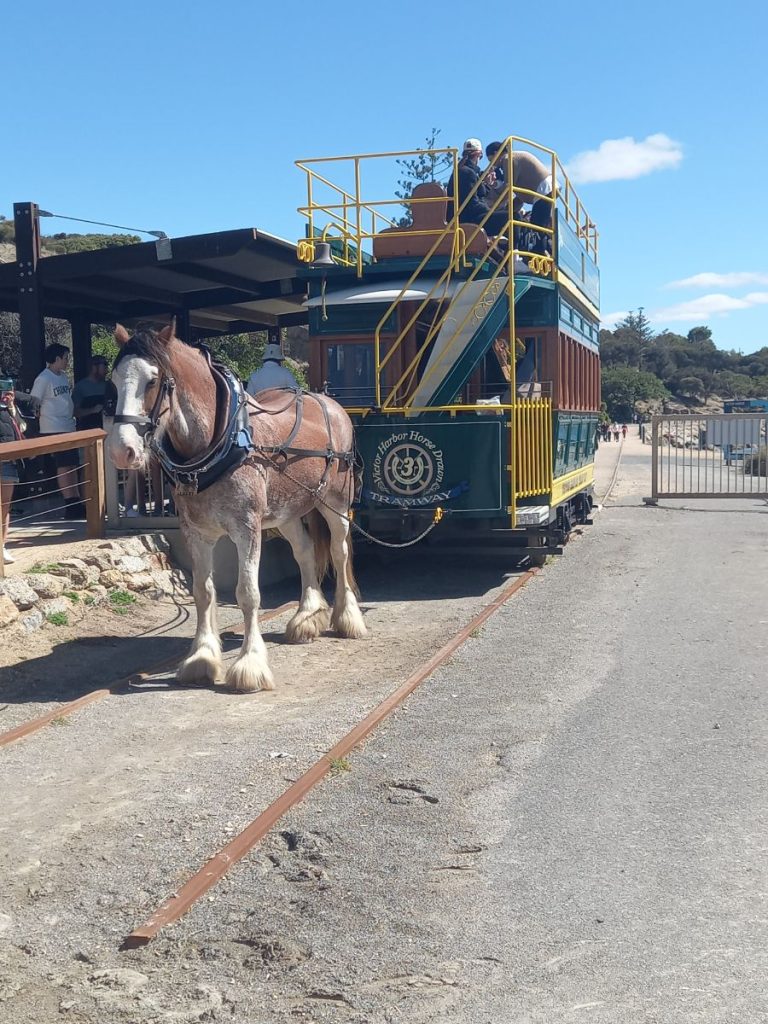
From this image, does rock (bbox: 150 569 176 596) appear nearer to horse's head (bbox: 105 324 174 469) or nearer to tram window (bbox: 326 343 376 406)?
tram window (bbox: 326 343 376 406)

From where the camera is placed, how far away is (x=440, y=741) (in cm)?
600

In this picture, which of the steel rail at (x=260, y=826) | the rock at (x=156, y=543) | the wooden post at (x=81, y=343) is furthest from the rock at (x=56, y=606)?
the wooden post at (x=81, y=343)

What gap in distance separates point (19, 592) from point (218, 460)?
2.42 metres

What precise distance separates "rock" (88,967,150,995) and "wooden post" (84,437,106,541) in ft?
23.5

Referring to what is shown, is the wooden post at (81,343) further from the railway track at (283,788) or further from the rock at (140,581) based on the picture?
the railway track at (283,788)

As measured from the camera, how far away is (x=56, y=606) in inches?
348

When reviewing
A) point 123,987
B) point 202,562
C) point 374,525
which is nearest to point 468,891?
point 123,987

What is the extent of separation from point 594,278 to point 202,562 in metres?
11.0

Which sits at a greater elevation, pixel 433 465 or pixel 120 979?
pixel 433 465

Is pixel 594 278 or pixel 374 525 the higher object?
pixel 594 278

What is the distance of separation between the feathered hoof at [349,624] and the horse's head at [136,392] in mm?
2882

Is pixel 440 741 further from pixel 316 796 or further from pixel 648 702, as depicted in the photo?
pixel 648 702

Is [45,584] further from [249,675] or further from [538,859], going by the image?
[538,859]

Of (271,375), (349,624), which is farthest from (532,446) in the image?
(349,624)
